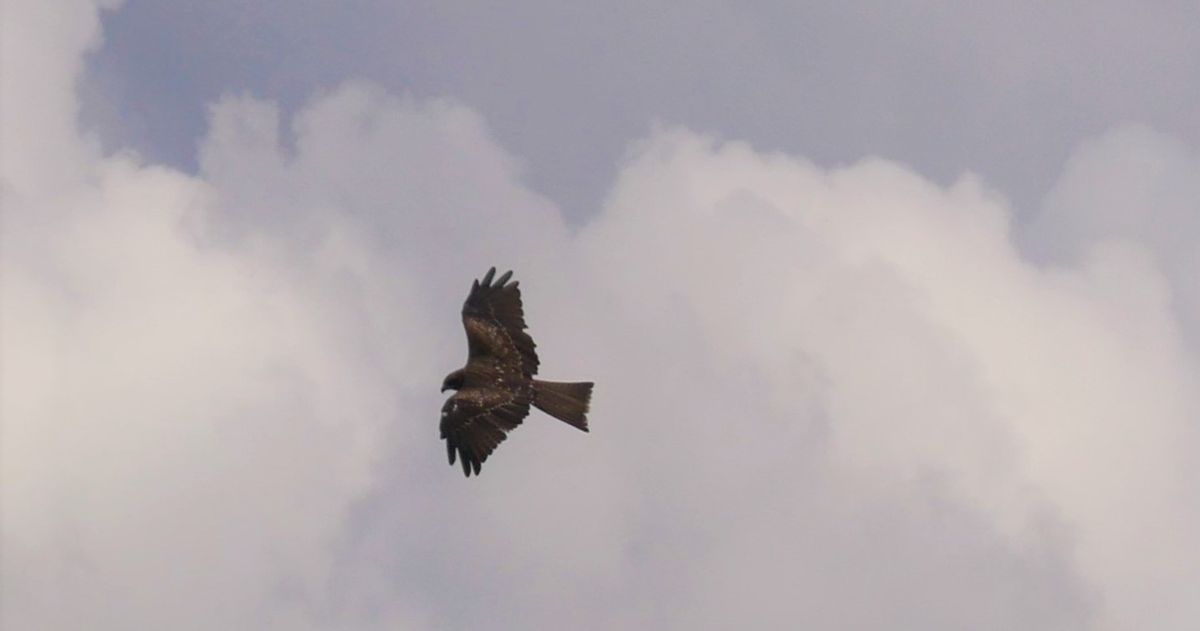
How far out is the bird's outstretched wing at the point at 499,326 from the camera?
160ft

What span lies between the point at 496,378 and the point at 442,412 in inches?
79.3

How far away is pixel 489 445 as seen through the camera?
47.7 metres

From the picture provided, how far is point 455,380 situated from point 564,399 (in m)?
3.82

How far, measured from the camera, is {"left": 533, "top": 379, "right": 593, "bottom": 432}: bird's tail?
47062 millimetres

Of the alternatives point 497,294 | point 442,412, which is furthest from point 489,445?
point 497,294

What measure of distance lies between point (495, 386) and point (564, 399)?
2340mm

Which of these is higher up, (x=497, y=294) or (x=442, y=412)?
(x=497, y=294)

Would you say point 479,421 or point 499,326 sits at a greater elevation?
point 499,326

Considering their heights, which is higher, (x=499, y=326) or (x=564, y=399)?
(x=499, y=326)

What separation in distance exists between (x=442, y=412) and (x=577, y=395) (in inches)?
166

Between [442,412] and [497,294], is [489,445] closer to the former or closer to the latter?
[442,412]

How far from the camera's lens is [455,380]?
49094 millimetres

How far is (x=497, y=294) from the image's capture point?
49281mm

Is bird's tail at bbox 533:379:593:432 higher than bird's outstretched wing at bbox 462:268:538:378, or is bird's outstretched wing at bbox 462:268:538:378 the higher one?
bird's outstretched wing at bbox 462:268:538:378
